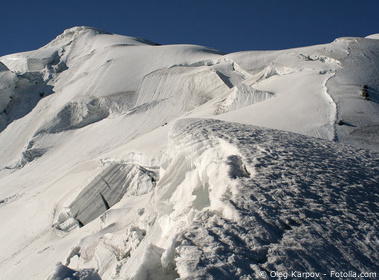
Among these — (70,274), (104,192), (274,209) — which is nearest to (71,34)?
(104,192)

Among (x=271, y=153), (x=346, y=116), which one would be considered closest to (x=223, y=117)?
(x=346, y=116)

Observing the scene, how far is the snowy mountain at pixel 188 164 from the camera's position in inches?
83.7

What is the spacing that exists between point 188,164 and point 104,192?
2.57 meters

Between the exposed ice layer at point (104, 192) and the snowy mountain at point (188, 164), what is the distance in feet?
0.07

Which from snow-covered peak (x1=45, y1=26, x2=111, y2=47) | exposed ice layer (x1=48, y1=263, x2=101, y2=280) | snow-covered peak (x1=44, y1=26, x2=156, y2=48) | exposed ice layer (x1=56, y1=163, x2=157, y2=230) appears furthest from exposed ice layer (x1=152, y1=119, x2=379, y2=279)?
snow-covered peak (x1=45, y1=26, x2=111, y2=47)

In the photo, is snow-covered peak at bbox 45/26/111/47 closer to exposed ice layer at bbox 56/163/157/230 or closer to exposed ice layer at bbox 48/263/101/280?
exposed ice layer at bbox 56/163/157/230

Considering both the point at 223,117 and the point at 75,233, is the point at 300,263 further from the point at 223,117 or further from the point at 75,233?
the point at 223,117

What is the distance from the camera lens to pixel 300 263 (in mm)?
1909

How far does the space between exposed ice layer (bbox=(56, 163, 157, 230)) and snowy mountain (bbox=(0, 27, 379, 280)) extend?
2 centimetres

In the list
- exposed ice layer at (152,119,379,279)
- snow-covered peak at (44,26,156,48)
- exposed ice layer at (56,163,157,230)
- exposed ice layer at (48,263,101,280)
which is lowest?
exposed ice layer at (56,163,157,230)

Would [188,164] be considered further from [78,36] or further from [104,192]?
[78,36]

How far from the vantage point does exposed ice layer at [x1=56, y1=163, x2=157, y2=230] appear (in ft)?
19.4

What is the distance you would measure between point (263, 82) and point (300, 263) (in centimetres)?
785

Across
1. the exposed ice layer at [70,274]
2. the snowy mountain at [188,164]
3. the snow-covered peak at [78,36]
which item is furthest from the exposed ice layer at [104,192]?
the snow-covered peak at [78,36]
